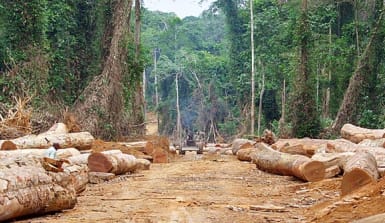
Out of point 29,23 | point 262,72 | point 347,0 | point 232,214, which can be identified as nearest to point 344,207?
point 232,214

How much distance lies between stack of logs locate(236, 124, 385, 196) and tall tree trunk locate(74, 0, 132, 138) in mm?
7531

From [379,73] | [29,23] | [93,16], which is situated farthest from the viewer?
[93,16]

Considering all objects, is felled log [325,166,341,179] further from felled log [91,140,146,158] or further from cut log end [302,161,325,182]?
felled log [91,140,146,158]

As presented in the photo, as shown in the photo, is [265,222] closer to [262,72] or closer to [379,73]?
[379,73]

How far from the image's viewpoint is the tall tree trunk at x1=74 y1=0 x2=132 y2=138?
21.1 m

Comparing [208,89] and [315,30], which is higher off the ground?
[315,30]

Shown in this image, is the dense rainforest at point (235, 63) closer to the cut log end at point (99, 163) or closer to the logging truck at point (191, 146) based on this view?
the logging truck at point (191, 146)

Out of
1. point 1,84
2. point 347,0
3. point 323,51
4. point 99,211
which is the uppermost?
point 347,0

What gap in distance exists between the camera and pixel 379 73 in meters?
24.9

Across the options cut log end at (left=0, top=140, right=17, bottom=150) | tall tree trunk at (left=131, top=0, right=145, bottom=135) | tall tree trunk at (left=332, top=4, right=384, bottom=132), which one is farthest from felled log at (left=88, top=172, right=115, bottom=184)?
tall tree trunk at (left=332, top=4, right=384, bottom=132)

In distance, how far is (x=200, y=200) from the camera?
26.2ft

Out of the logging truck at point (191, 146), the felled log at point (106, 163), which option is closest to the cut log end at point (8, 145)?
the felled log at point (106, 163)

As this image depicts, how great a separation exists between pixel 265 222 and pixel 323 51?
2507 cm

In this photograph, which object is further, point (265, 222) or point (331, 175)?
point (331, 175)
